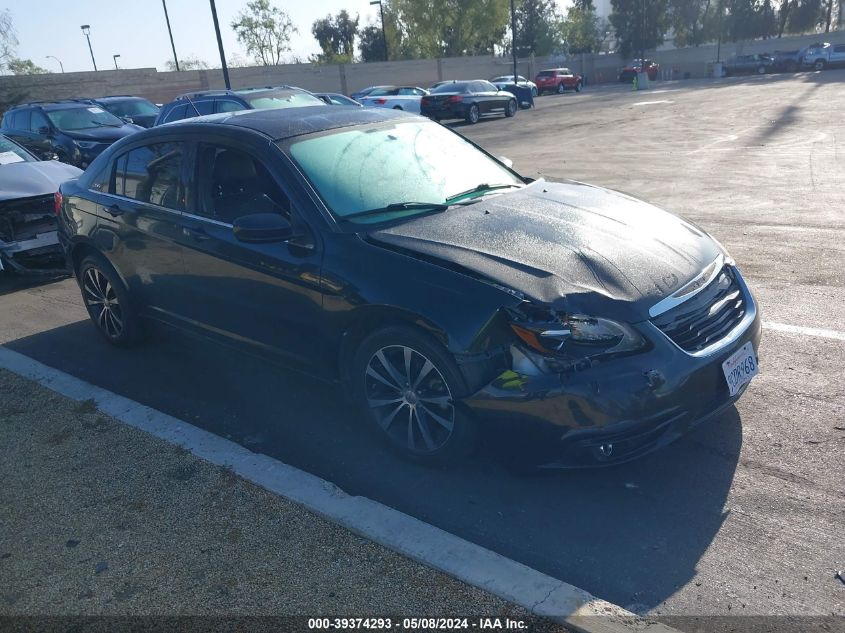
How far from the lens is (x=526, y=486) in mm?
3621

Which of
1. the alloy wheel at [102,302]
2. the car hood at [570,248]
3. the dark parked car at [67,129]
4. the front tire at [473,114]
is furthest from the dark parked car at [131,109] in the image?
the car hood at [570,248]

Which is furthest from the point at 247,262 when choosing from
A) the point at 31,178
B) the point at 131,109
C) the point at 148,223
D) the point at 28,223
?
the point at 131,109

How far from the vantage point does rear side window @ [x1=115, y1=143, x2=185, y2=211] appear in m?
4.86

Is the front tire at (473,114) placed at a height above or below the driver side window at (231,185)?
below

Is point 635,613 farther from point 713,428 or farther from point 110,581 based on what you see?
point 110,581

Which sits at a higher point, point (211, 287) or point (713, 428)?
point (211, 287)

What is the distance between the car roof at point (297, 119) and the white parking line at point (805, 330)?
295 cm

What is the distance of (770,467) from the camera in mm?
3572

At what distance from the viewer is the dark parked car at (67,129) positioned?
14.5 meters

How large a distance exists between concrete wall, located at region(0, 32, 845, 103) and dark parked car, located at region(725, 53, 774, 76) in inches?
238

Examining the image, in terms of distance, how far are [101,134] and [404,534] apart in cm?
1400

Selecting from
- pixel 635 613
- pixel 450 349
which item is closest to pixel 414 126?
pixel 450 349

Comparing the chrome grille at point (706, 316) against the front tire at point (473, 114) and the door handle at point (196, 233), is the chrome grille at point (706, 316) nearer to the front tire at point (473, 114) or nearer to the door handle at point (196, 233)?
the door handle at point (196, 233)

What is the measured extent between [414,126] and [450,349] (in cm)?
218
